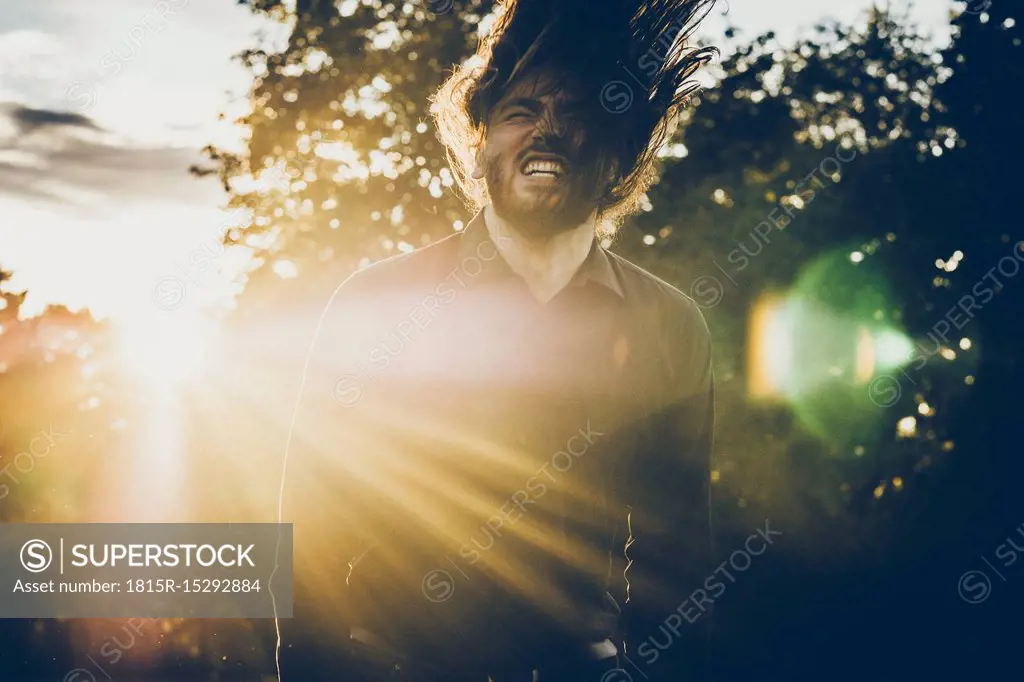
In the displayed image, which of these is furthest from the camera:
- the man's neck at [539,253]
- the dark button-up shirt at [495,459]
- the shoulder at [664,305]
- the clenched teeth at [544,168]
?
the shoulder at [664,305]

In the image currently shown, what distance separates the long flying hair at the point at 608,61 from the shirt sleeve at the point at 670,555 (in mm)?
1020

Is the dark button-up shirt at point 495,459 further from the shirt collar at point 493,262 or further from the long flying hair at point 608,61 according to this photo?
the long flying hair at point 608,61

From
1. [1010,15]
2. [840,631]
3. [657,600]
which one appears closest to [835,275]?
[1010,15]

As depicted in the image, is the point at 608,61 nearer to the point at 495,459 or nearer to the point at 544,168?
the point at 544,168

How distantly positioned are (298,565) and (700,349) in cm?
176

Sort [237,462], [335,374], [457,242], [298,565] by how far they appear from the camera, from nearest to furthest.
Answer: [298,565], [335,374], [457,242], [237,462]

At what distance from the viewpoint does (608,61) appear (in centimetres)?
302

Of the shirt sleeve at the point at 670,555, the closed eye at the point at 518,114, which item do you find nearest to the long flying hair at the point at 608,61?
the closed eye at the point at 518,114

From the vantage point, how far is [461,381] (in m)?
2.93

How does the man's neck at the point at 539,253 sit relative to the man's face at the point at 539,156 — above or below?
below

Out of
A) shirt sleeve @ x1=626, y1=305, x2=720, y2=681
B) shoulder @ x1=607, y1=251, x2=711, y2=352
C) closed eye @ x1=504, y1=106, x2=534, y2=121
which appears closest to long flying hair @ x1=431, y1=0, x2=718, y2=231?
closed eye @ x1=504, y1=106, x2=534, y2=121

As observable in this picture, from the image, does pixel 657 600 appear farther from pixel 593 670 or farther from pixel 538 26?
pixel 538 26

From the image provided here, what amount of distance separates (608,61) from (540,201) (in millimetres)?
605

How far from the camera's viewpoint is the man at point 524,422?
9.21 ft
